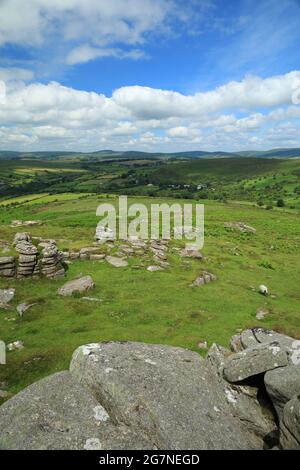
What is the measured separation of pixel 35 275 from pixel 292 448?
32.5 metres

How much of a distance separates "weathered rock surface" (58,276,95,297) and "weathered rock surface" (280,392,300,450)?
2611cm

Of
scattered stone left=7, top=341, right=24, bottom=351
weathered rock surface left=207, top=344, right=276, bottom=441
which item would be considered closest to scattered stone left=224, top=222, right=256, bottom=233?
scattered stone left=7, top=341, right=24, bottom=351

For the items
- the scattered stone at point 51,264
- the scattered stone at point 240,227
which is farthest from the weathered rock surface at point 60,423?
the scattered stone at point 240,227

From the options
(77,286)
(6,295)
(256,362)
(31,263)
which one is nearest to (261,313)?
(77,286)

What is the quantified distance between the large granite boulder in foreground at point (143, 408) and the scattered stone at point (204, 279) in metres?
24.3

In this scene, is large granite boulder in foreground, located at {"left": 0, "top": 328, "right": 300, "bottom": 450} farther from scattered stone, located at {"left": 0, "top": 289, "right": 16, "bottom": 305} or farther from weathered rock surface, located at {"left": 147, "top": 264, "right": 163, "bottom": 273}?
weathered rock surface, located at {"left": 147, "top": 264, "right": 163, "bottom": 273}

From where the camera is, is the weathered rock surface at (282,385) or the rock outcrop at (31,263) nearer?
the weathered rock surface at (282,385)

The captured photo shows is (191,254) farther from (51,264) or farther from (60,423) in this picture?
(60,423)

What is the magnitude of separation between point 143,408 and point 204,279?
30.6 m

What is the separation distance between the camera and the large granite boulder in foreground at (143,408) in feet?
40.7

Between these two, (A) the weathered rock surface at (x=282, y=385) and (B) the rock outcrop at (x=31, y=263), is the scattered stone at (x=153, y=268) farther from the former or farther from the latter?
(A) the weathered rock surface at (x=282, y=385)

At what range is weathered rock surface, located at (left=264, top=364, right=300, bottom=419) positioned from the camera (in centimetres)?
1403
